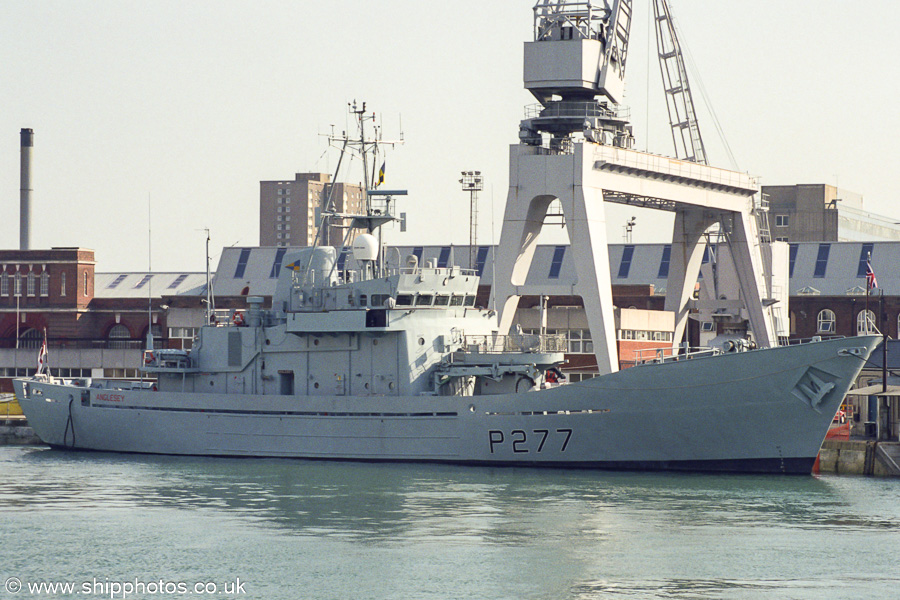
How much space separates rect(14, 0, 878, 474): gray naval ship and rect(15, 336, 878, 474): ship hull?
0.17 ft

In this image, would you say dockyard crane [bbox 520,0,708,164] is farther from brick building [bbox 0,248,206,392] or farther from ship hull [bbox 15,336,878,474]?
brick building [bbox 0,248,206,392]

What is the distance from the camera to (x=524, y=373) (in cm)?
3628

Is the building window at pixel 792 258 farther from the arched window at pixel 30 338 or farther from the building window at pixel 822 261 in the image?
the arched window at pixel 30 338

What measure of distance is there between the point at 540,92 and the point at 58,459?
65.5ft

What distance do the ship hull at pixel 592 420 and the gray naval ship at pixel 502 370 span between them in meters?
0.05

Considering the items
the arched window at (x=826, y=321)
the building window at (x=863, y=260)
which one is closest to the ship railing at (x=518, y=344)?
the arched window at (x=826, y=321)

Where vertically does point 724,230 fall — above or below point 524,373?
above

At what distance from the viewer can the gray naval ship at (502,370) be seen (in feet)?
109

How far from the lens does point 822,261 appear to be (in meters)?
66.2

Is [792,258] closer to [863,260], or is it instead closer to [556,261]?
[863,260]

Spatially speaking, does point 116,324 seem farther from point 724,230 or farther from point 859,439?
point 859,439

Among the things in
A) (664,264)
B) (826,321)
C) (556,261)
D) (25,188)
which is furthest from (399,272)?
(25,188)

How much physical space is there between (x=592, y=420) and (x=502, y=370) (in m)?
3.21

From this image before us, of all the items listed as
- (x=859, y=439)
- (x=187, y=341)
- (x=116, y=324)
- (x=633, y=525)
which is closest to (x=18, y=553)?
(x=633, y=525)
